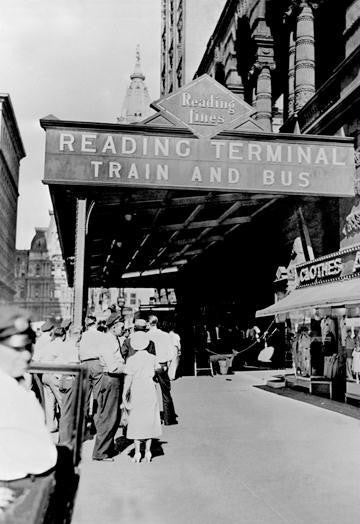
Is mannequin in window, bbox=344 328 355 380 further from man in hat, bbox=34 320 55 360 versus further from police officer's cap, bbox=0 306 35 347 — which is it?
police officer's cap, bbox=0 306 35 347

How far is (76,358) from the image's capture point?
32.1ft

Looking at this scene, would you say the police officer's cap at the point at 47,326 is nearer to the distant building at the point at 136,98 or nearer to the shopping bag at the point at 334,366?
the shopping bag at the point at 334,366

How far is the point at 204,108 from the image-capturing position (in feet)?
42.3

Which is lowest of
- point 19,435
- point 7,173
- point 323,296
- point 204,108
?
point 19,435

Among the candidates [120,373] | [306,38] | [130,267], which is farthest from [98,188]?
[130,267]

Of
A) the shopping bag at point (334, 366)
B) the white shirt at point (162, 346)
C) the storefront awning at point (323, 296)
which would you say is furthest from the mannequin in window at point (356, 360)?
the white shirt at point (162, 346)

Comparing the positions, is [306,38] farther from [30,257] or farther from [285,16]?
[30,257]

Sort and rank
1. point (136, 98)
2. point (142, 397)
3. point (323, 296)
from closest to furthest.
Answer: point (142, 397)
point (323, 296)
point (136, 98)

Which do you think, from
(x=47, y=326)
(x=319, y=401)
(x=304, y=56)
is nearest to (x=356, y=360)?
(x=319, y=401)

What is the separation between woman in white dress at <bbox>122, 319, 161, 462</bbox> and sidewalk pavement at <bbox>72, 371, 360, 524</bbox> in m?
0.35

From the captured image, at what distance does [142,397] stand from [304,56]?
1356 centimetres

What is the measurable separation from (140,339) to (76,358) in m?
2.14

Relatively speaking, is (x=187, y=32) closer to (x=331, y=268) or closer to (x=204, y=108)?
(x=204, y=108)

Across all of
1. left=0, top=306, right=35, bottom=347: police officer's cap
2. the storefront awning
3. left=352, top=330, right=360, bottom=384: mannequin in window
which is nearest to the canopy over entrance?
the storefront awning
